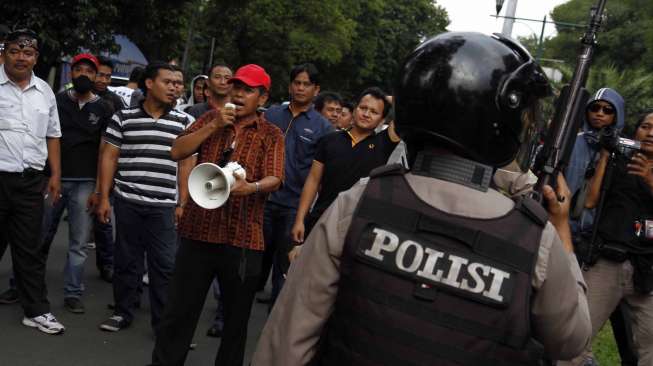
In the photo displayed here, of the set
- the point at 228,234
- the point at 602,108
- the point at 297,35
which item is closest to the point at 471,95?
the point at 228,234

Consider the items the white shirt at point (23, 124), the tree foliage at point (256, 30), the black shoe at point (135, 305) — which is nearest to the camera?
the white shirt at point (23, 124)

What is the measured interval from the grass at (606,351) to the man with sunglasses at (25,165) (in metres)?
4.37

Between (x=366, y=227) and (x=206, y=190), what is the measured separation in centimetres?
239

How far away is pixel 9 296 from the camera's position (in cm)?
638

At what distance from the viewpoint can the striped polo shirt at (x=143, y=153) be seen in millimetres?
5855

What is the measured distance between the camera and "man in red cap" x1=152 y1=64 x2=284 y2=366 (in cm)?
476

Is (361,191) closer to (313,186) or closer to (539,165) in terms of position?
(539,165)

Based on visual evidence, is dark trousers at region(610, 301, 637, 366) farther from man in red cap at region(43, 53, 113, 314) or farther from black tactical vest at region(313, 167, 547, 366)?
man in red cap at region(43, 53, 113, 314)

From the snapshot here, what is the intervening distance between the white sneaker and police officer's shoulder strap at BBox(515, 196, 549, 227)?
4.41 metres

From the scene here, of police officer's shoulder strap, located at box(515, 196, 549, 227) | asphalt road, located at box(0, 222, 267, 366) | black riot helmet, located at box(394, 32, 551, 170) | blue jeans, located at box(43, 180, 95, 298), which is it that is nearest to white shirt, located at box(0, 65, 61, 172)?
blue jeans, located at box(43, 180, 95, 298)

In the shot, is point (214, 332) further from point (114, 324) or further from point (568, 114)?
point (568, 114)

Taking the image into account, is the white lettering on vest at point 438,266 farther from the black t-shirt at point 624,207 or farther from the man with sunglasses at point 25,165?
the man with sunglasses at point 25,165

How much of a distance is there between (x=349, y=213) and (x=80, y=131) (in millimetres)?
5111

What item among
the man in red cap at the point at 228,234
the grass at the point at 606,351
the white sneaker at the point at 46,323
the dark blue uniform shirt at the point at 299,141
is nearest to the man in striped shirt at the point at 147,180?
the white sneaker at the point at 46,323
